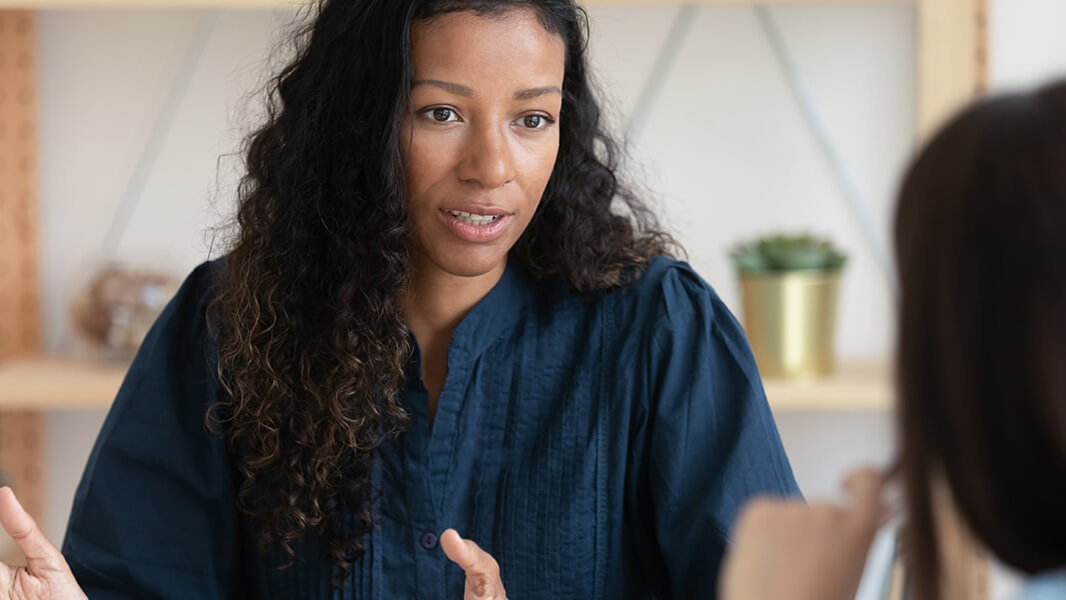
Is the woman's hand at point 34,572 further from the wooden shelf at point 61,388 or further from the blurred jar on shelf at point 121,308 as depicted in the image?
the blurred jar on shelf at point 121,308

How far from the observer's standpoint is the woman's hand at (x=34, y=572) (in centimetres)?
112

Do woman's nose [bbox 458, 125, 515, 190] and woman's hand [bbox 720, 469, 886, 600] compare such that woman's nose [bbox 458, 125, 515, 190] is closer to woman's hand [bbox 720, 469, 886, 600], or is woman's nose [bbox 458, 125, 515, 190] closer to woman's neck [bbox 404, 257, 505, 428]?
woman's neck [bbox 404, 257, 505, 428]

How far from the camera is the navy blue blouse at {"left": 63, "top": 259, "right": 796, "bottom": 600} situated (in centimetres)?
127

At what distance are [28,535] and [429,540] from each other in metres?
0.36

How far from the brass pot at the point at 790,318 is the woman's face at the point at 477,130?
0.67 m

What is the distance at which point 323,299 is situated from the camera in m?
1.30

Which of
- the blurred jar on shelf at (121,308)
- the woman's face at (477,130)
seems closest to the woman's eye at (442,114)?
the woman's face at (477,130)

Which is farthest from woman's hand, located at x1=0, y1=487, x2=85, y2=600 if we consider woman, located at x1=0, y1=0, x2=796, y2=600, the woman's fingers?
woman, located at x1=0, y1=0, x2=796, y2=600

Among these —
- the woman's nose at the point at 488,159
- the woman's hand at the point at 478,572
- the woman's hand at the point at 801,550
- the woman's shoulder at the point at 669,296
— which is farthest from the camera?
the woman's shoulder at the point at 669,296

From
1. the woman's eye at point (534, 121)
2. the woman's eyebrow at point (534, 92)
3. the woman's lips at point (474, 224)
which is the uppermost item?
the woman's eyebrow at point (534, 92)

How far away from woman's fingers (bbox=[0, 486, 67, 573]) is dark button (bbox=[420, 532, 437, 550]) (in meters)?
0.33

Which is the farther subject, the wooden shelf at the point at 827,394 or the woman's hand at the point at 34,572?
the wooden shelf at the point at 827,394

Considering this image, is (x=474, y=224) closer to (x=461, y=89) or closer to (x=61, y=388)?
(x=461, y=89)

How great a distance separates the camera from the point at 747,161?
211cm
